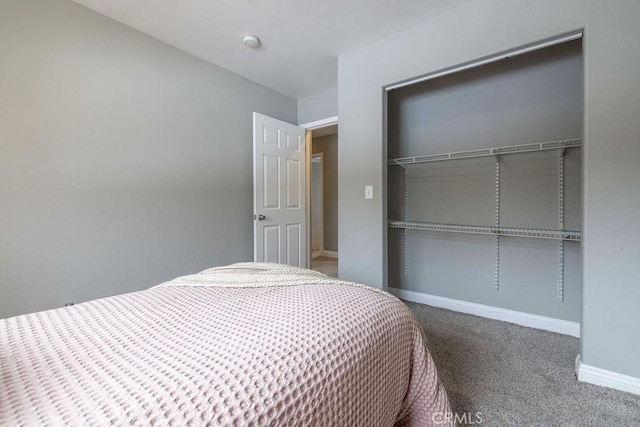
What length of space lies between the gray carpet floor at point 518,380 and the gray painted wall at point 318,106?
2598mm

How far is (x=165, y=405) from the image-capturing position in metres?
0.48

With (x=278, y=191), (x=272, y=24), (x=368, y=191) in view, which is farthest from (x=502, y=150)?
(x=278, y=191)

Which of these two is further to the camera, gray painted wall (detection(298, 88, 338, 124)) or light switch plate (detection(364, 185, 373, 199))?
gray painted wall (detection(298, 88, 338, 124))

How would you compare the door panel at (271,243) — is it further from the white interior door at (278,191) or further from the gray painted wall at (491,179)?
the gray painted wall at (491,179)

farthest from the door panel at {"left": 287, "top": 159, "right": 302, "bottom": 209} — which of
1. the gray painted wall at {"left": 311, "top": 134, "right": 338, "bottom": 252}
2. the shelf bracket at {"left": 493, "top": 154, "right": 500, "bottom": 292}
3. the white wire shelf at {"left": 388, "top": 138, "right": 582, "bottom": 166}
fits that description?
the shelf bracket at {"left": 493, "top": 154, "right": 500, "bottom": 292}

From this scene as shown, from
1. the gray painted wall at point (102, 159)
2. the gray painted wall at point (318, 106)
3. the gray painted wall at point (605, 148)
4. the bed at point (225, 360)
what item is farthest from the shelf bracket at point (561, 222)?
the gray painted wall at point (102, 159)

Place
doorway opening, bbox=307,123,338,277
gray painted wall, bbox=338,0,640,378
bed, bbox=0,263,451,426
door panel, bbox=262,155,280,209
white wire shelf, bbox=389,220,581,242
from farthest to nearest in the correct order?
1. doorway opening, bbox=307,123,338,277
2. door panel, bbox=262,155,280,209
3. white wire shelf, bbox=389,220,581,242
4. gray painted wall, bbox=338,0,640,378
5. bed, bbox=0,263,451,426

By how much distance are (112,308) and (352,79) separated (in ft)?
8.01

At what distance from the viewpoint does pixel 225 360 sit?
0.61 m

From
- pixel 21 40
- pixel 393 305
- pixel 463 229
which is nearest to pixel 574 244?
pixel 463 229

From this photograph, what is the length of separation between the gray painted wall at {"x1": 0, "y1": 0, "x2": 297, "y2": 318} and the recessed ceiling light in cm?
57

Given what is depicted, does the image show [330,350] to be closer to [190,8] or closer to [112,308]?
[112,308]

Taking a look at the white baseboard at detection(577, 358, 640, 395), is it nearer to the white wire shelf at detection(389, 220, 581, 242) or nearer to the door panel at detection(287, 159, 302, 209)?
the white wire shelf at detection(389, 220, 581, 242)

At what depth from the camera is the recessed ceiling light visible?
7.47 ft
